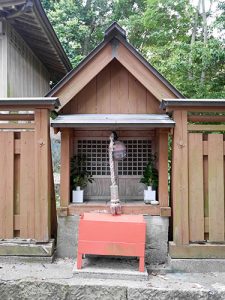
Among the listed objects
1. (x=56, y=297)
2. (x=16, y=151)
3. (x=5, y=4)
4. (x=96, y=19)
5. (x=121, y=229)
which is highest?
(x=96, y=19)

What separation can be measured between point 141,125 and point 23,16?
3.65 meters

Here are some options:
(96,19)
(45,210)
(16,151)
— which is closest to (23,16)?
(16,151)

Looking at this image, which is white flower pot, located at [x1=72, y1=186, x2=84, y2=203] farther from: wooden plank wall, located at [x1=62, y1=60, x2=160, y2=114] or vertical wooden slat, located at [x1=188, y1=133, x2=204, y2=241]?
vertical wooden slat, located at [x1=188, y1=133, x2=204, y2=241]

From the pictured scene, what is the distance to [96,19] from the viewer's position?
21609 millimetres

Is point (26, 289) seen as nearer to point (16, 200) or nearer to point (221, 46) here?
point (16, 200)

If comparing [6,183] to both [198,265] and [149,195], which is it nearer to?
Result: [149,195]

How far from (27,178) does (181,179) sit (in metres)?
2.32

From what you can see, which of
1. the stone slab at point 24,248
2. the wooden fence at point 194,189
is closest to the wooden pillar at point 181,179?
the wooden fence at point 194,189

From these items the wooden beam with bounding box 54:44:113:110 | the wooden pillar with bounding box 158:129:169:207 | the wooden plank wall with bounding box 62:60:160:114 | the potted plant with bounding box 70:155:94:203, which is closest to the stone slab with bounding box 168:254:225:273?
the wooden pillar with bounding box 158:129:169:207

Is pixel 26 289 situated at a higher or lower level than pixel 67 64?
lower

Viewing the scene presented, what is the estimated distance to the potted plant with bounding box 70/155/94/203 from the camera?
5.18m

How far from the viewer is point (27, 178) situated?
15.2ft

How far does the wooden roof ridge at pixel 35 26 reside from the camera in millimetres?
5538

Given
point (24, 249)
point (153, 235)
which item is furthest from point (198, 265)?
point (24, 249)
